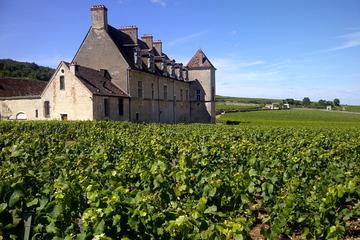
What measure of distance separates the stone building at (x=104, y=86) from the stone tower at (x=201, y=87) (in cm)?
468

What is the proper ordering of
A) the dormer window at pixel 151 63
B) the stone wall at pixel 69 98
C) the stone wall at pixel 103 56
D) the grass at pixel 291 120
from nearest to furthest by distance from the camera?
the stone wall at pixel 69 98, the stone wall at pixel 103 56, the dormer window at pixel 151 63, the grass at pixel 291 120

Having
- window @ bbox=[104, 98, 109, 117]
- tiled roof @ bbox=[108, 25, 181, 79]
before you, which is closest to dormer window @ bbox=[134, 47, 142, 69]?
tiled roof @ bbox=[108, 25, 181, 79]

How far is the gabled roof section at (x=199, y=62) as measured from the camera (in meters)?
46.6

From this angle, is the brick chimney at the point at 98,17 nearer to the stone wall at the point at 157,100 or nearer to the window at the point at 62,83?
the stone wall at the point at 157,100

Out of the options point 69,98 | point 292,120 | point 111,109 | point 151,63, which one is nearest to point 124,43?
point 151,63

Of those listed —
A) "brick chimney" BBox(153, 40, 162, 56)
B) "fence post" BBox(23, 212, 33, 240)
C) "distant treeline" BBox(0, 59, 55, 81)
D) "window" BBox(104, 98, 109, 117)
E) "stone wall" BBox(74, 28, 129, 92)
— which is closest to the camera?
"fence post" BBox(23, 212, 33, 240)

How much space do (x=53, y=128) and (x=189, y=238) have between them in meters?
19.0

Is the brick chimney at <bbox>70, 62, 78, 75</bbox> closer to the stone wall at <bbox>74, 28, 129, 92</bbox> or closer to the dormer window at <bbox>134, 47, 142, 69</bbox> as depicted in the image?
the stone wall at <bbox>74, 28, 129, 92</bbox>

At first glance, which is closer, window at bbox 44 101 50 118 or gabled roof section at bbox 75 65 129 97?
gabled roof section at bbox 75 65 129 97

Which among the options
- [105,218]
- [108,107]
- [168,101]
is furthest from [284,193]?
[168,101]

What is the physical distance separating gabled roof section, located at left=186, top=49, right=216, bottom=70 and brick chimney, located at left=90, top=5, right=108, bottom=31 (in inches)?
698

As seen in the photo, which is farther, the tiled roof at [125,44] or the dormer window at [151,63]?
the dormer window at [151,63]

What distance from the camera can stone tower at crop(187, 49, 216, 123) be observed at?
46.6 meters

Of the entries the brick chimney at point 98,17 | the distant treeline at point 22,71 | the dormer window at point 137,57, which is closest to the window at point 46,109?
the brick chimney at point 98,17
